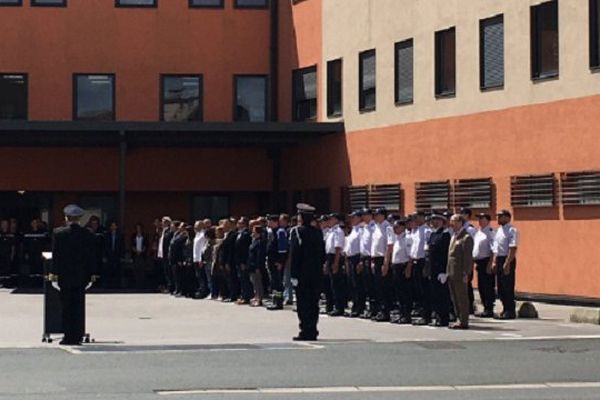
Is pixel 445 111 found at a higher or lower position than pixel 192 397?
higher

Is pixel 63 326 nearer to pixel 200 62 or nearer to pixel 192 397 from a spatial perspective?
pixel 192 397

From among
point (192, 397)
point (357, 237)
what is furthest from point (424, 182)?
point (192, 397)

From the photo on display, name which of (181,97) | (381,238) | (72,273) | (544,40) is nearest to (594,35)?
(544,40)

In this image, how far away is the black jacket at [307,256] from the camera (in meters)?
21.2

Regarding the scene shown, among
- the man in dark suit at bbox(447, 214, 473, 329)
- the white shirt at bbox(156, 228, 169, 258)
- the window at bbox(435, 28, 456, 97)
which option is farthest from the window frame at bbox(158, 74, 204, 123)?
the man in dark suit at bbox(447, 214, 473, 329)

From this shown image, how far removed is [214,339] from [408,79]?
1531cm

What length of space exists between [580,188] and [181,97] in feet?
59.3

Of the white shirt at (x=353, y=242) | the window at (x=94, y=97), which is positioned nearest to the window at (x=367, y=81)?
the window at (x=94, y=97)

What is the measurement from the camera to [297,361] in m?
17.5

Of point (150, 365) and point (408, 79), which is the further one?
point (408, 79)

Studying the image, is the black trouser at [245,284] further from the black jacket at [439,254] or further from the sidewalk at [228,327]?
the black jacket at [439,254]

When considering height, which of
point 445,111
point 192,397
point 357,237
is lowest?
point 192,397

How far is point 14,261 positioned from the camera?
40.6 m

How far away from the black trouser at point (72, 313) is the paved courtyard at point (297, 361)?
346 millimetres
